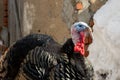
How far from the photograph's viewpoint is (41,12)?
7723 millimetres

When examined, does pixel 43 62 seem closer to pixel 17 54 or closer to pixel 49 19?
pixel 17 54

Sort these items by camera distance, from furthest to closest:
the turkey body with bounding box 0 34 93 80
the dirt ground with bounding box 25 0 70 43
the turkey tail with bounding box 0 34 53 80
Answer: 1. the dirt ground with bounding box 25 0 70 43
2. the turkey tail with bounding box 0 34 53 80
3. the turkey body with bounding box 0 34 93 80

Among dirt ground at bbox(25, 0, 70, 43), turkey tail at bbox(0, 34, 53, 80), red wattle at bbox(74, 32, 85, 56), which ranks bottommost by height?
dirt ground at bbox(25, 0, 70, 43)

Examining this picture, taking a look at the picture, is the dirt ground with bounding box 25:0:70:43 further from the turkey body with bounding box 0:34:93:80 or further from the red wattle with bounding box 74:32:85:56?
the red wattle with bounding box 74:32:85:56

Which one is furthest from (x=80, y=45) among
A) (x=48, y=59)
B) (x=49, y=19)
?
(x=49, y=19)

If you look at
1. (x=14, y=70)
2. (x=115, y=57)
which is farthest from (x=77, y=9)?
(x=14, y=70)

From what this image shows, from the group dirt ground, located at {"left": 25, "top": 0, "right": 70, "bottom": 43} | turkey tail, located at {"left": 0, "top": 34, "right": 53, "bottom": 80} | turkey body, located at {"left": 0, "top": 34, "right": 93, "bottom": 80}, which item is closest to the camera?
turkey body, located at {"left": 0, "top": 34, "right": 93, "bottom": 80}

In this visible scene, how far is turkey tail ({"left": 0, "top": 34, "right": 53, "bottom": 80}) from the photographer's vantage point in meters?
5.69

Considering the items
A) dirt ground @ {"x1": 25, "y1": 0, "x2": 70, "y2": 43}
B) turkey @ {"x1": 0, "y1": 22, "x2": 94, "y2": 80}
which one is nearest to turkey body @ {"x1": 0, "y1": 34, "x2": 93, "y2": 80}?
turkey @ {"x1": 0, "y1": 22, "x2": 94, "y2": 80}

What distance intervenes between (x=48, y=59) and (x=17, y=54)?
0.44 m

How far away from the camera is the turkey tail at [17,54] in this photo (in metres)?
5.69

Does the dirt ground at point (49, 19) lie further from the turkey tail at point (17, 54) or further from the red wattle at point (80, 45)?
the red wattle at point (80, 45)

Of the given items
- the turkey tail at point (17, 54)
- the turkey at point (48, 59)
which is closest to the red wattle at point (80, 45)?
the turkey at point (48, 59)

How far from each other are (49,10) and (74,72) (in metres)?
2.48
